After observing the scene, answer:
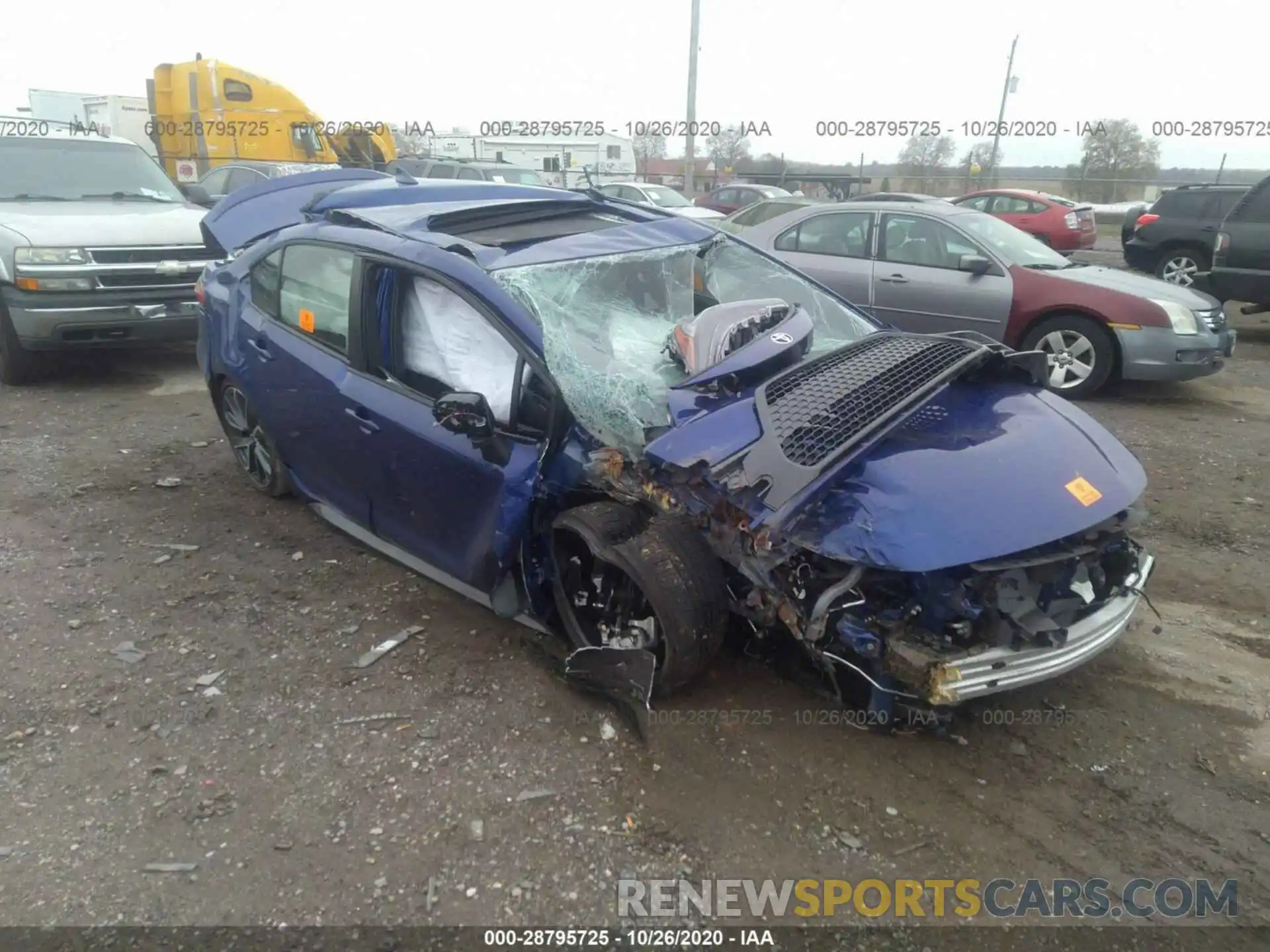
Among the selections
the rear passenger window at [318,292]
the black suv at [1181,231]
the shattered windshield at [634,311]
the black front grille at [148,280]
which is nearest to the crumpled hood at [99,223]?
the black front grille at [148,280]

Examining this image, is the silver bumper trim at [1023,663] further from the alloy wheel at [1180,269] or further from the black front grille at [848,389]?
the alloy wheel at [1180,269]

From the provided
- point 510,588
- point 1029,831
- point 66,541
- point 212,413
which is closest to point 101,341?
point 212,413

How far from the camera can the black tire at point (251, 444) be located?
4.71m

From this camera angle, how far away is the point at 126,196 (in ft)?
26.3

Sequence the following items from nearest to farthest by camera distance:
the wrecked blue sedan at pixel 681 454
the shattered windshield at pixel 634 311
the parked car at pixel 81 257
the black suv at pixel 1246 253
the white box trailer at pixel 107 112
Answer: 1. the wrecked blue sedan at pixel 681 454
2. the shattered windshield at pixel 634 311
3. the parked car at pixel 81 257
4. the black suv at pixel 1246 253
5. the white box trailer at pixel 107 112

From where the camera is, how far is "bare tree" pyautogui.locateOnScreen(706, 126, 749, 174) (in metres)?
34.4

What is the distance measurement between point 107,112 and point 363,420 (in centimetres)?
2149

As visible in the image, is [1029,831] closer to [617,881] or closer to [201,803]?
[617,881]

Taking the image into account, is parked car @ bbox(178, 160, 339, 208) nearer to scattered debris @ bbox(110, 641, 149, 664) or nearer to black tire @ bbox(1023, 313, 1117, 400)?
black tire @ bbox(1023, 313, 1117, 400)

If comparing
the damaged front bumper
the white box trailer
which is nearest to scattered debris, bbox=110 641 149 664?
the damaged front bumper

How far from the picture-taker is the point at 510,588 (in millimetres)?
3369

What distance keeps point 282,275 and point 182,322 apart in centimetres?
350

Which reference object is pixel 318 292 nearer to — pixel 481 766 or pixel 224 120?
pixel 481 766

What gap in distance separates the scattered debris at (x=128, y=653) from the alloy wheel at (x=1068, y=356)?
654 cm
